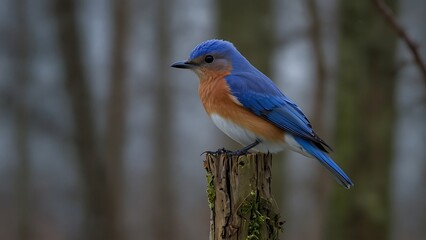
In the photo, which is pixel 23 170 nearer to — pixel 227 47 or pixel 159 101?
pixel 159 101

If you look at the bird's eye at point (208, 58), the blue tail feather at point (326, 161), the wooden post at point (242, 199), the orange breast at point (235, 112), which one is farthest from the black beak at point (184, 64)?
the wooden post at point (242, 199)

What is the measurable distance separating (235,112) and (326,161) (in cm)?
71

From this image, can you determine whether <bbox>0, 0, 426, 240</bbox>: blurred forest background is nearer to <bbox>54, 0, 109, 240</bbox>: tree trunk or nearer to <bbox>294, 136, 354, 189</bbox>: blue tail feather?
<bbox>54, 0, 109, 240</bbox>: tree trunk

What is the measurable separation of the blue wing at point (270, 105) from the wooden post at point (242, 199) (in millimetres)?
1026

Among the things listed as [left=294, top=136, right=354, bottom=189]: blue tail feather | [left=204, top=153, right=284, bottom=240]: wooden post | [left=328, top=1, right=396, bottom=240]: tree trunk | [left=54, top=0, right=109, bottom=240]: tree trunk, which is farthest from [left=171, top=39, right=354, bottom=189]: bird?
[left=54, top=0, right=109, bottom=240]: tree trunk

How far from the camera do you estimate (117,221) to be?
9.11 m

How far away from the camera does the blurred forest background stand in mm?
6297

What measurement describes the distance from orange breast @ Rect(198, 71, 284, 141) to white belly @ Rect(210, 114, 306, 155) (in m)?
0.02

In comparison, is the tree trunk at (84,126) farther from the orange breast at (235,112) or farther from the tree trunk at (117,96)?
the orange breast at (235,112)

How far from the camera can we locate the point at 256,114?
180 inches

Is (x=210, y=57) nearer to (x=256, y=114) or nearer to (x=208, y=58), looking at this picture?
(x=208, y=58)

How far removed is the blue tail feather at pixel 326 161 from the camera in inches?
159

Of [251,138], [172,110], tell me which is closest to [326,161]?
[251,138]

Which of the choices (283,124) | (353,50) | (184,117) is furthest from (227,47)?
(184,117)
